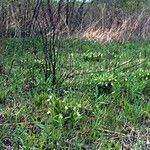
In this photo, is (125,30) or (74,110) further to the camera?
(125,30)

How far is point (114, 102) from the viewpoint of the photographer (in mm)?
3820

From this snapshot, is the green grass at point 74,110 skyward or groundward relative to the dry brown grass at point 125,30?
groundward

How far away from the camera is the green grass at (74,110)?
2.94 m

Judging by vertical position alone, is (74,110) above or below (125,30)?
below

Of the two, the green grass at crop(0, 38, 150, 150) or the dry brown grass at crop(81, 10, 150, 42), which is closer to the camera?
the green grass at crop(0, 38, 150, 150)

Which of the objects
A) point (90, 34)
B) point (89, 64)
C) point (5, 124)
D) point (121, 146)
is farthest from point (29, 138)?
point (90, 34)

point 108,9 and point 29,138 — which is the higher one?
point 108,9

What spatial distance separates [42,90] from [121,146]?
1302 millimetres

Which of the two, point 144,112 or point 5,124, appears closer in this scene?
point 5,124

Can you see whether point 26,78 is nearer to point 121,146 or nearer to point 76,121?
point 76,121

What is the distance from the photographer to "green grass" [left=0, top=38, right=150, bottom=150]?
116 inches

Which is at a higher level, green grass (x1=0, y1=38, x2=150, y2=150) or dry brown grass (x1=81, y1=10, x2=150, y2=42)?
dry brown grass (x1=81, y1=10, x2=150, y2=42)

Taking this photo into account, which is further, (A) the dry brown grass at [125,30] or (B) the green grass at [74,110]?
(A) the dry brown grass at [125,30]

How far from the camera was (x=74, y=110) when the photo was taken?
3.26 metres
